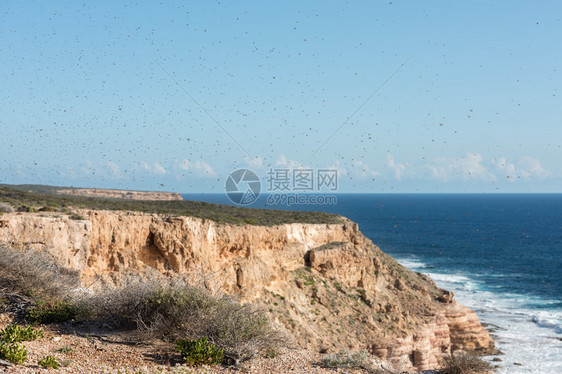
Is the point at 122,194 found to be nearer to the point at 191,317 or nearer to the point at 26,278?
the point at 26,278

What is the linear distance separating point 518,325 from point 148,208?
1135 inches

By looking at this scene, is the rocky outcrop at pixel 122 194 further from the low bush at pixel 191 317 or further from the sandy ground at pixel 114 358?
the sandy ground at pixel 114 358

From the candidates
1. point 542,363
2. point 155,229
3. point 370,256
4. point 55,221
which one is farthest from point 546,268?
point 55,221

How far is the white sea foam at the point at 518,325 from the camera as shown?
28.0m

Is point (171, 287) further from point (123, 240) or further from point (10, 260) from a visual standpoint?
point (123, 240)

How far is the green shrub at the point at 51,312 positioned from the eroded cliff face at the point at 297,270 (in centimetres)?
474

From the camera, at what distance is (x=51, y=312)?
10.3 metres

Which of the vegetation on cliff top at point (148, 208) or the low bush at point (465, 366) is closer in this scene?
the low bush at point (465, 366)

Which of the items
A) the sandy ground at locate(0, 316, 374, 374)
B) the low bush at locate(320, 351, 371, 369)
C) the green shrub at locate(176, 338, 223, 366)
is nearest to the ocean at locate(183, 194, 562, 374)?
the low bush at locate(320, 351, 371, 369)

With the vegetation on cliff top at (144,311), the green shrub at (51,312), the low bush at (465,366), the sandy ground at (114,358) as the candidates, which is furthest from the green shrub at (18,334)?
the low bush at (465,366)

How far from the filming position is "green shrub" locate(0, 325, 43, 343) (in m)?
8.34

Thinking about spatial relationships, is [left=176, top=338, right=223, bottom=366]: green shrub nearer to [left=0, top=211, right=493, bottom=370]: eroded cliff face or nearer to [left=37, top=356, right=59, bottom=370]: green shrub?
[left=37, top=356, right=59, bottom=370]: green shrub

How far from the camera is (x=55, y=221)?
16922 millimetres

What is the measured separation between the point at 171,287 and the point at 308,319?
54.1ft
